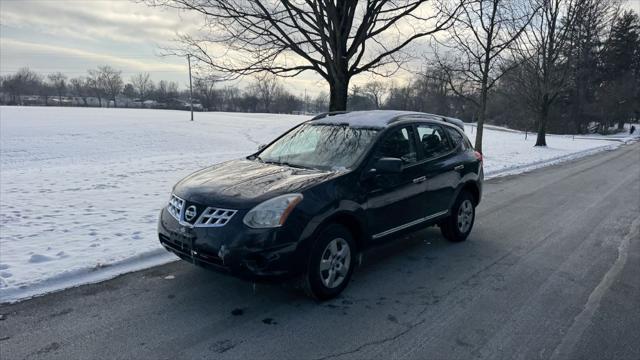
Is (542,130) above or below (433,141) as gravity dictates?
Result: below

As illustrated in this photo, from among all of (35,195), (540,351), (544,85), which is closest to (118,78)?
(544,85)

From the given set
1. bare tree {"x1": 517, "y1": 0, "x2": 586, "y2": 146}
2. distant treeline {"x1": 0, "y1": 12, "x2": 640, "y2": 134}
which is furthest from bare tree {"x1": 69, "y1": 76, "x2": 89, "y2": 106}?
bare tree {"x1": 517, "y1": 0, "x2": 586, "y2": 146}

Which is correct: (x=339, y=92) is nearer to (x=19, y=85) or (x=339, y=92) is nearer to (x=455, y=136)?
(x=455, y=136)

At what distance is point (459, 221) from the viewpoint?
20.2 feet

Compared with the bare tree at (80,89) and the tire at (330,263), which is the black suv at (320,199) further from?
the bare tree at (80,89)

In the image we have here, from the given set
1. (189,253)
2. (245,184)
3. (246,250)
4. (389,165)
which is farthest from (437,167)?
(189,253)

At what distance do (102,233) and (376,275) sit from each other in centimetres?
375

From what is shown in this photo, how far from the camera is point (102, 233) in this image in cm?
598

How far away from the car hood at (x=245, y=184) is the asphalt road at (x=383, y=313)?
975 millimetres

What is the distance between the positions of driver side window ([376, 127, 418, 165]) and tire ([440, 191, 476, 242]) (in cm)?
130

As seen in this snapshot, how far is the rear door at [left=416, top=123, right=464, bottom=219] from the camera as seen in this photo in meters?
5.38

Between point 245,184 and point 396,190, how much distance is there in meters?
1.69

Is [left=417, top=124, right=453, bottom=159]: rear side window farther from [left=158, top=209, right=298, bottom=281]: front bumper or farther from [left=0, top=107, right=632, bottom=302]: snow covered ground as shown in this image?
[left=0, top=107, right=632, bottom=302]: snow covered ground

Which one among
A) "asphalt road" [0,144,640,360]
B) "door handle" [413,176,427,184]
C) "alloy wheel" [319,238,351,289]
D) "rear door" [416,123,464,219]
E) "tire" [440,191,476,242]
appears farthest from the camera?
"tire" [440,191,476,242]
